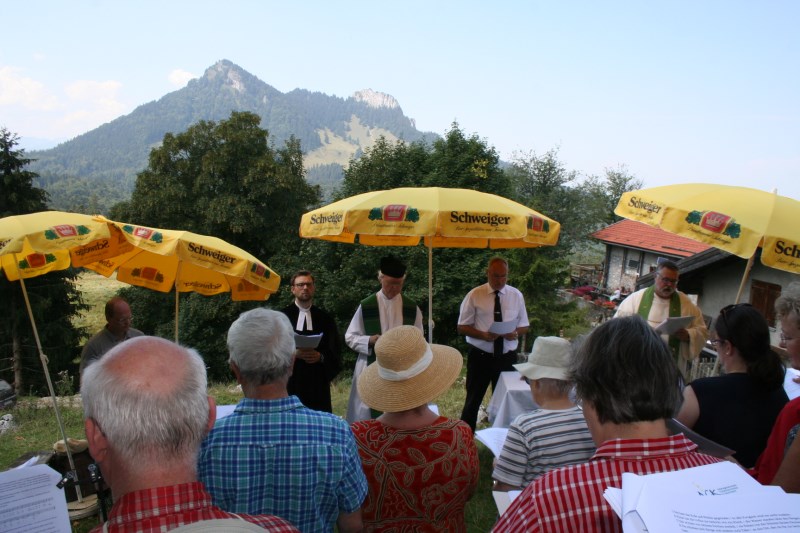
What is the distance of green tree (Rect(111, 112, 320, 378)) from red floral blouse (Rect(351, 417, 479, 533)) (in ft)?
67.6

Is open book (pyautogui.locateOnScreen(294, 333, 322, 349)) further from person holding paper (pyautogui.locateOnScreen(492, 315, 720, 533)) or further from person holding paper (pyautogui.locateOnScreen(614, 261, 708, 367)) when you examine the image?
person holding paper (pyautogui.locateOnScreen(614, 261, 708, 367))

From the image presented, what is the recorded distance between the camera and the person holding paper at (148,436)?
1146mm

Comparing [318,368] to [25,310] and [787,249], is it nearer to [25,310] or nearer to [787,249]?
[787,249]

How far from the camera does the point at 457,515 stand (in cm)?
225

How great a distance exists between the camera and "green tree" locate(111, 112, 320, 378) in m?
22.3

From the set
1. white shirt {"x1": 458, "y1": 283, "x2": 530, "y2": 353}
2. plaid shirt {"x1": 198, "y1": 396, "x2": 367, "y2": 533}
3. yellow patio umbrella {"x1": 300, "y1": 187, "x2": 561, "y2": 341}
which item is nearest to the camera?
plaid shirt {"x1": 198, "y1": 396, "x2": 367, "y2": 533}

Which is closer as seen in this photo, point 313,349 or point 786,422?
point 786,422

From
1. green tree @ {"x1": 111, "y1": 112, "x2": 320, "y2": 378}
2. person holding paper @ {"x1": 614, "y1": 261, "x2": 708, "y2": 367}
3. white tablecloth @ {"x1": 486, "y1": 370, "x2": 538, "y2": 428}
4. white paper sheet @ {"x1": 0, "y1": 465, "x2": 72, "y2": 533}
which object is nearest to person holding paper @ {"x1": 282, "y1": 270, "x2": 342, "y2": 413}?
white tablecloth @ {"x1": 486, "y1": 370, "x2": 538, "y2": 428}

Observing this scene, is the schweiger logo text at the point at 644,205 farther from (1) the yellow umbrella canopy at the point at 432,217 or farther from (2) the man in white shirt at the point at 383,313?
(2) the man in white shirt at the point at 383,313

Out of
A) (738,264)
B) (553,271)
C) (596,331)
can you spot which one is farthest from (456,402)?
(738,264)

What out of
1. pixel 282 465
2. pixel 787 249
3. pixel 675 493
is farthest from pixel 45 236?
pixel 787 249

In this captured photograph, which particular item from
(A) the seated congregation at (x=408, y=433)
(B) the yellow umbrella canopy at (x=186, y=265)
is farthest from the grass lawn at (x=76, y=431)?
(B) the yellow umbrella canopy at (x=186, y=265)

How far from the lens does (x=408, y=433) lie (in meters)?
2.18

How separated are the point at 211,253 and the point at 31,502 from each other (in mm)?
3235
